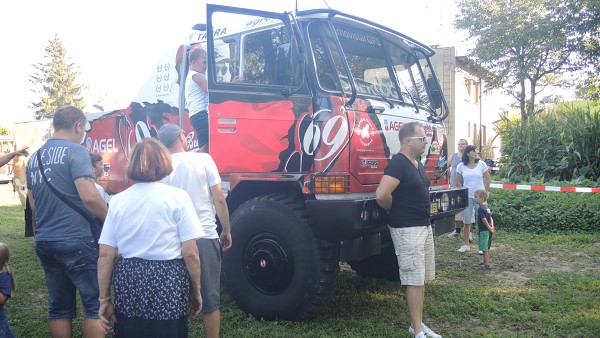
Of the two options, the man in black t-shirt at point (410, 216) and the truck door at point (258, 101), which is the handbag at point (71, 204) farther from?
the man in black t-shirt at point (410, 216)

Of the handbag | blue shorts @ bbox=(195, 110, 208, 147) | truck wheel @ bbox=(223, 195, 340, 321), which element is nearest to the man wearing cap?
the handbag

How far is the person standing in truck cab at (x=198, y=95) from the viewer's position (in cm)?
505

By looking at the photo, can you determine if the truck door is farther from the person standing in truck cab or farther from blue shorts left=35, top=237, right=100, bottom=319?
blue shorts left=35, top=237, right=100, bottom=319

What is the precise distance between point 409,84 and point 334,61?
1.34 metres

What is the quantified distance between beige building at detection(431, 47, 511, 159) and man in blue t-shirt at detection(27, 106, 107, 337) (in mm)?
16395

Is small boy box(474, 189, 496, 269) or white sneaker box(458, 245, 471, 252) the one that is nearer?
small boy box(474, 189, 496, 269)

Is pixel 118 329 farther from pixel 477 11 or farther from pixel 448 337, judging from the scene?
pixel 477 11

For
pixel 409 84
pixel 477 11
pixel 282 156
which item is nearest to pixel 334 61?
pixel 282 156

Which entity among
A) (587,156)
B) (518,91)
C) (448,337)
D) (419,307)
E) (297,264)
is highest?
(518,91)

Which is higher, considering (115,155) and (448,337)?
(115,155)

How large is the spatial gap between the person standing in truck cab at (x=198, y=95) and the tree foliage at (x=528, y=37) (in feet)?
51.8

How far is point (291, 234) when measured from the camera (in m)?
4.54

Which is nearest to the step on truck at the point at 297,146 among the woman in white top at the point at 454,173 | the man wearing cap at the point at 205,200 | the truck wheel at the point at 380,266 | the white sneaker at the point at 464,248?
the man wearing cap at the point at 205,200

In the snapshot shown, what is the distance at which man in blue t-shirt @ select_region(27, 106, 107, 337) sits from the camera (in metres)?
3.42
